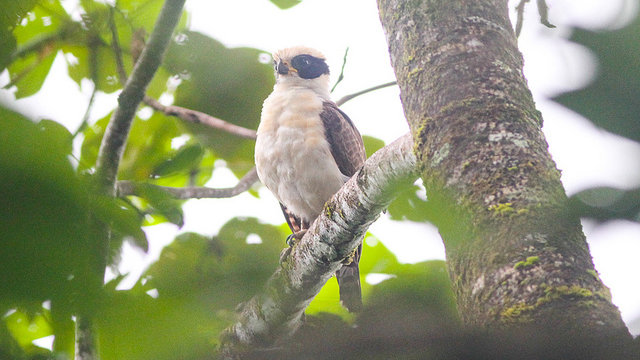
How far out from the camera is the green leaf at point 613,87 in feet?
1.20

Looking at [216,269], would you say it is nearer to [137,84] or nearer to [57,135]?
[57,135]

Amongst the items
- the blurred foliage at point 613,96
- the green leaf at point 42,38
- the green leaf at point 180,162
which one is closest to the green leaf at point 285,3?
the green leaf at point 180,162

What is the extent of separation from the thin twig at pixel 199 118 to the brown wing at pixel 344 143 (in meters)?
0.58

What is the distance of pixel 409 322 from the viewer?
438 millimetres

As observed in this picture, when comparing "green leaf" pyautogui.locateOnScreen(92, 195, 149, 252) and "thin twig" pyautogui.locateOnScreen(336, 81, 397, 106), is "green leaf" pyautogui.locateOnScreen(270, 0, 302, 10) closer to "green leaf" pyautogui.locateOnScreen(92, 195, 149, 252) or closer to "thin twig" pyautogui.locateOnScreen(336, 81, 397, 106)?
"thin twig" pyautogui.locateOnScreen(336, 81, 397, 106)

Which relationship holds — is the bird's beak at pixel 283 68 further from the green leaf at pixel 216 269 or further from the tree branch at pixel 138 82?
the green leaf at pixel 216 269

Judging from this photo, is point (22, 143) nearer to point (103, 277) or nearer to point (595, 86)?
point (103, 277)

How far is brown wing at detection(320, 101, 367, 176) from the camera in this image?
4.40 m

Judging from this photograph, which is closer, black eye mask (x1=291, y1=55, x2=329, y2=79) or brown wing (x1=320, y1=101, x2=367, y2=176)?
brown wing (x1=320, y1=101, x2=367, y2=176)

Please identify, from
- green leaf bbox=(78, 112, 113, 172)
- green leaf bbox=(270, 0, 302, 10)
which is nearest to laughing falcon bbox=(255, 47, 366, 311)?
green leaf bbox=(78, 112, 113, 172)

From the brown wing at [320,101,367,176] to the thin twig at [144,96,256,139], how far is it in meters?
0.58

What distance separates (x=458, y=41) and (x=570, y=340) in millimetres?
1480

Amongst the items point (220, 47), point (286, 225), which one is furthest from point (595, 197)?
point (286, 225)

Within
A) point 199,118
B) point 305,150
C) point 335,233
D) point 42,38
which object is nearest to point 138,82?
point 199,118
